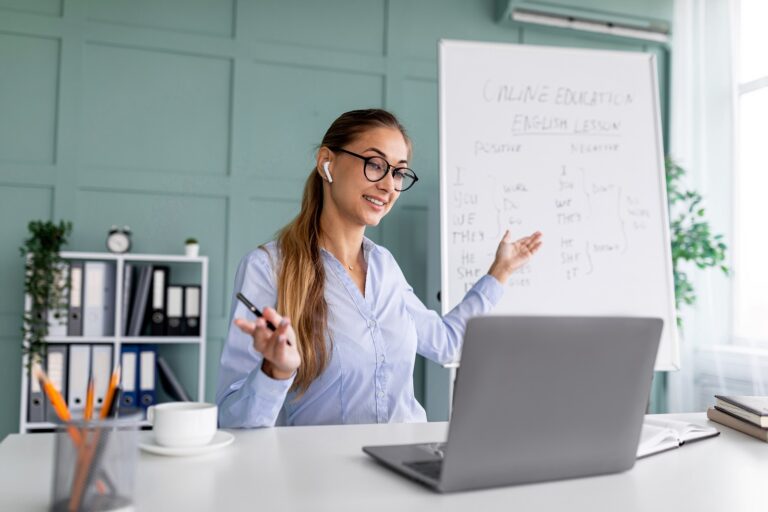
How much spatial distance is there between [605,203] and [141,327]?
1.95m

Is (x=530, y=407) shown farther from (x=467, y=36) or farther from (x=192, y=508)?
(x=467, y=36)

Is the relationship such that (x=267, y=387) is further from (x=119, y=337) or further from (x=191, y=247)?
(x=191, y=247)

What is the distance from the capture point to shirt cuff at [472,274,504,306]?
1.89 meters

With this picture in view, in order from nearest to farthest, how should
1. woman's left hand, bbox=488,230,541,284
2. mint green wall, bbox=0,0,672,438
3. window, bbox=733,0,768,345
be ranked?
woman's left hand, bbox=488,230,541,284, mint green wall, bbox=0,0,672,438, window, bbox=733,0,768,345

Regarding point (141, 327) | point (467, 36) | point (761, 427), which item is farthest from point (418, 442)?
point (467, 36)

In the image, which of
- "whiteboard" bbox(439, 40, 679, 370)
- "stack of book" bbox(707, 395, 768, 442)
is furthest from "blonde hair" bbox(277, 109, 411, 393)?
"whiteboard" bbox(439, 40, 679, 370)

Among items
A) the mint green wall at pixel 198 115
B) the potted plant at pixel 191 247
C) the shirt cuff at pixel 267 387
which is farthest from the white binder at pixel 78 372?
the shirt cuff at pixel 267 387

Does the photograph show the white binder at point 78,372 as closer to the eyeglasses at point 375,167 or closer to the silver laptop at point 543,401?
the eyeglasses at point 375,167

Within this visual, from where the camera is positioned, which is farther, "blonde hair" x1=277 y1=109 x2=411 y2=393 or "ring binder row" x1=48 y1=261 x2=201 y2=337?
"ring binder row" x1=48 y1=261 x2=201 y2=337

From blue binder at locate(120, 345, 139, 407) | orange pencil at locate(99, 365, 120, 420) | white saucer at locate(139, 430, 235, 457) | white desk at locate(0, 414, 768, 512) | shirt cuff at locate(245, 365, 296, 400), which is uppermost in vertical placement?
orange pencil at locate(99, 365, 120, 420)

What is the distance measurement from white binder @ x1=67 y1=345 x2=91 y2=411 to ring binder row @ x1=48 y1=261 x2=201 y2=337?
0.07 metres

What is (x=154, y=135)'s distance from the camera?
3016 mm

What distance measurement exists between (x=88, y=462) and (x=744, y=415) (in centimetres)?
112

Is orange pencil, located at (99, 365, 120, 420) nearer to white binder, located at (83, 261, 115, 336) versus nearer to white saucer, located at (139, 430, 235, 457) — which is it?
white saucer, located at (139, 430, 235, 457)
